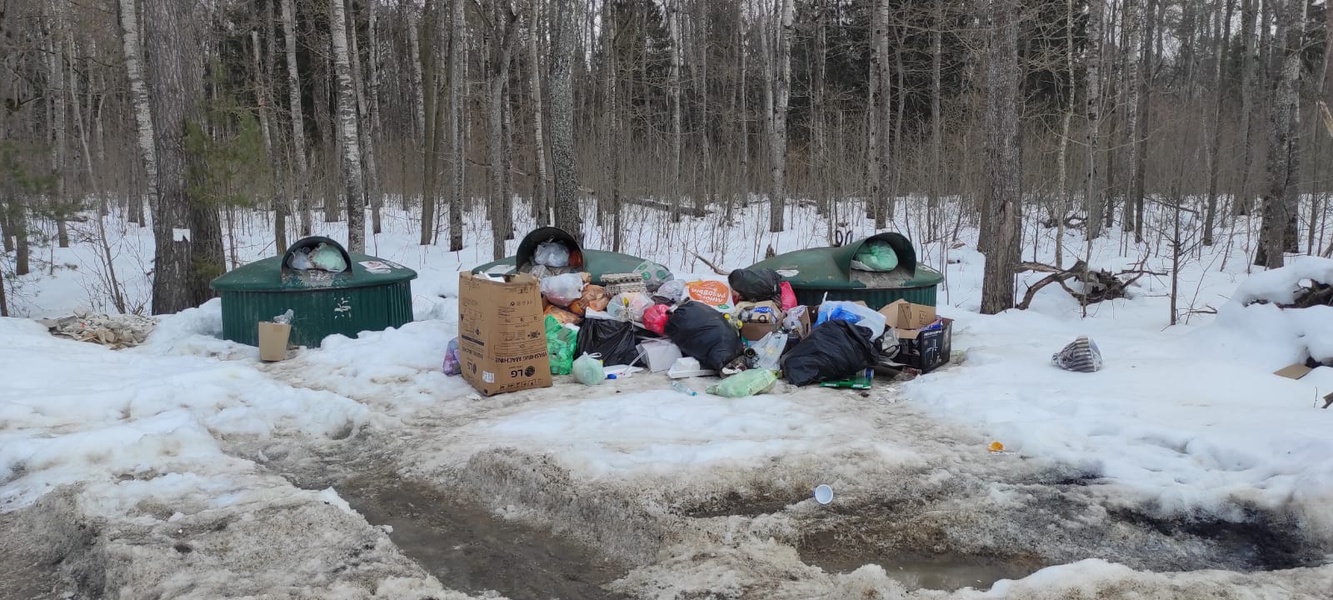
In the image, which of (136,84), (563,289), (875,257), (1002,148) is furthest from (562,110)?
(136,84)

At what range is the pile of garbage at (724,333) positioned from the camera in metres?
5.62

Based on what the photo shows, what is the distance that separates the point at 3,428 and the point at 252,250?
471 inches

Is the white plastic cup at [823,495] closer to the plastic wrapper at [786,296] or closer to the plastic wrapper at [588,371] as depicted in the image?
the plastic wrapper at [588,371]

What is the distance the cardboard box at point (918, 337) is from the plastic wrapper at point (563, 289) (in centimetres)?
243

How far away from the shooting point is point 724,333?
5.96 meters

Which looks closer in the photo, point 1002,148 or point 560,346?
point 560,346

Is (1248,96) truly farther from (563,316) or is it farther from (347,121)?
(347,121)

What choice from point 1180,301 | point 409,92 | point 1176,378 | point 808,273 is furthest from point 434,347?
point 409,92

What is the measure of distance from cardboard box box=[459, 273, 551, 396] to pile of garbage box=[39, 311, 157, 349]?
12.3 ft

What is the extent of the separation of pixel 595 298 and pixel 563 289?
272 mm

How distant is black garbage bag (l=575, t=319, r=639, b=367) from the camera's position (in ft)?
20.3

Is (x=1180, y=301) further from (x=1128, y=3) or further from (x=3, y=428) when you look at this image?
(x=3, y=428)

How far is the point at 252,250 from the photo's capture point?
51.0 feet

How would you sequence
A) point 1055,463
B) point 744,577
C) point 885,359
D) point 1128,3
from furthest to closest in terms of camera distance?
point 1128,3
point 885,359
point 1055,463
point 744,577
